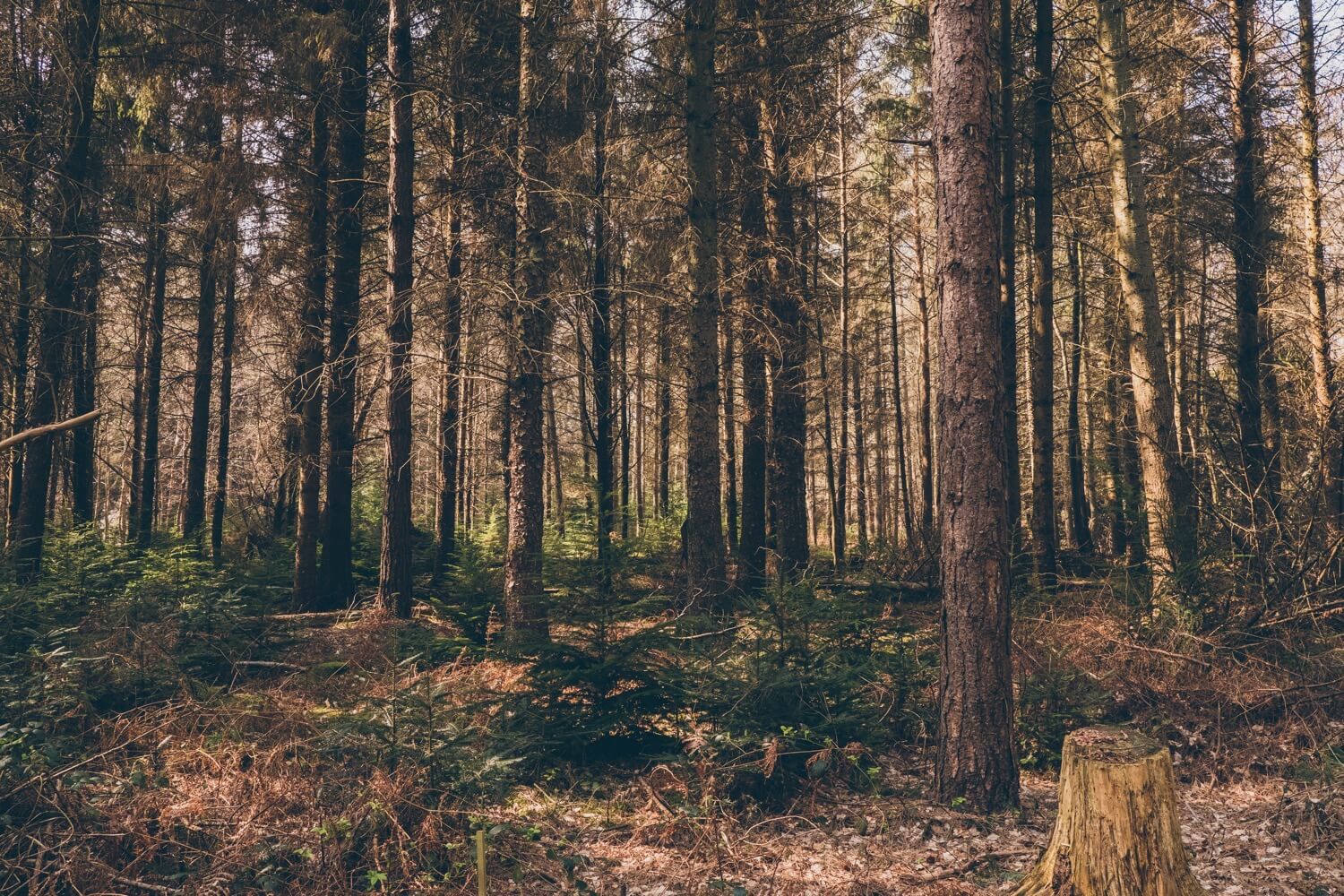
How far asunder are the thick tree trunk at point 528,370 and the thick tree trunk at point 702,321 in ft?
6.48

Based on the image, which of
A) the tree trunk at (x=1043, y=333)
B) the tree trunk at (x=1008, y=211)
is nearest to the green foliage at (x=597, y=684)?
the tree trunk at (x=1008, y=211)

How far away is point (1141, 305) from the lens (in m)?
9.10

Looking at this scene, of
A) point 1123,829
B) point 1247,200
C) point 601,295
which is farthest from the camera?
point 601,295

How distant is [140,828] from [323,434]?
375 inches

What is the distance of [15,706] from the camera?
5586 millimetres

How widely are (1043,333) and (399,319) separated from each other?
9029 mm

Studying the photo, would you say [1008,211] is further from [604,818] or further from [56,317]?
[56,317]

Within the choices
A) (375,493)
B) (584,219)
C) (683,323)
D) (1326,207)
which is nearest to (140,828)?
(683,323)

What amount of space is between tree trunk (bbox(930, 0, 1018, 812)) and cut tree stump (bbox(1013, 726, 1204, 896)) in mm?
1872

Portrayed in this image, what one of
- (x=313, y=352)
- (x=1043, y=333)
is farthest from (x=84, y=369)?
(x=1043, y=333)

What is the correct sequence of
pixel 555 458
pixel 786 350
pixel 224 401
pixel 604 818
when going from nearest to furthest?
pixel 604 818 → pixel 786 350 → pixel 224 401 → pixel 555 458

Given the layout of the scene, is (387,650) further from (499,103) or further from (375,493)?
(375,493)

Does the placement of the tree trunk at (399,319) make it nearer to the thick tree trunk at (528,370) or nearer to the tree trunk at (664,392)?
the thick tree trunk at (528,370)

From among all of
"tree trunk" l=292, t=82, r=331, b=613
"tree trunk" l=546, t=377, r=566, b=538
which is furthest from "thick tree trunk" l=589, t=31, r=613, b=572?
"tree trunk" l=292, t=82, r=331, b=613
